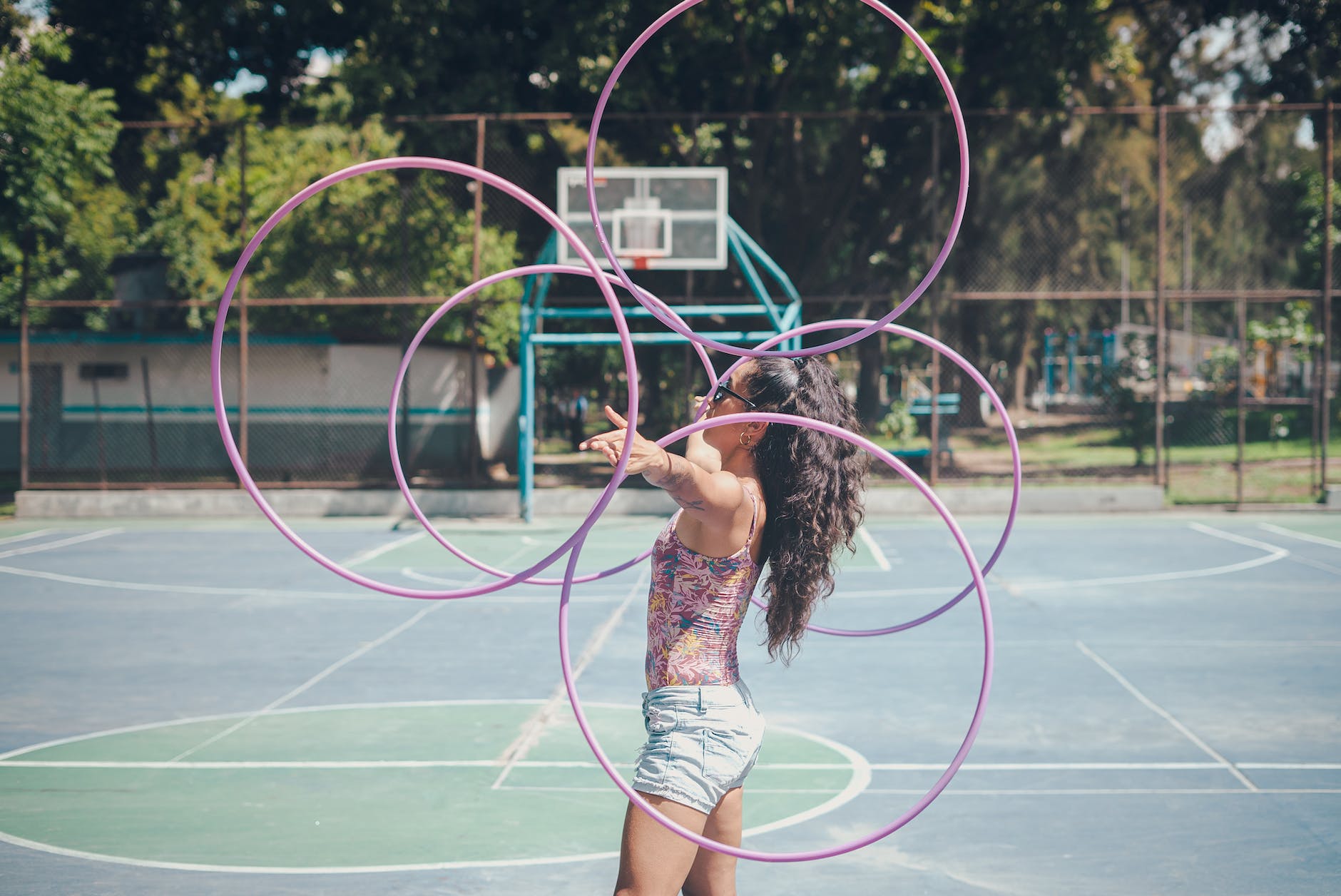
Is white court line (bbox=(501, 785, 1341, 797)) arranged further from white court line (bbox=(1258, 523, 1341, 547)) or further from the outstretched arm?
white court line (bbox=(1258, 523, 1341, 547))

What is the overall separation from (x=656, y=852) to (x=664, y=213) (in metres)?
16.3

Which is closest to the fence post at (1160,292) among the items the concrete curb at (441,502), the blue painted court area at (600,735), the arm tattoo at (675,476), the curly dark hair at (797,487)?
the concrete curb at (441,502)

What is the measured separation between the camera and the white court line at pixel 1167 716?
6.93 meters

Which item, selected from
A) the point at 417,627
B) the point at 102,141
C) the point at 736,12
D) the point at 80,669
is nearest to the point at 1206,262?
the point at 736,12

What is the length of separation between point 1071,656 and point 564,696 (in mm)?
3951

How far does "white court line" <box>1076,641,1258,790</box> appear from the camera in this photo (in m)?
6.93

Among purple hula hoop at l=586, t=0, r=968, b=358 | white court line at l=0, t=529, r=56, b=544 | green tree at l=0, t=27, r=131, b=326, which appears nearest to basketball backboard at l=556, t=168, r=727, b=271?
green tree at l=0, t=27, r=131, b=326

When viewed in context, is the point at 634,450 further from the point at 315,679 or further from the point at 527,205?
the point at 315,679

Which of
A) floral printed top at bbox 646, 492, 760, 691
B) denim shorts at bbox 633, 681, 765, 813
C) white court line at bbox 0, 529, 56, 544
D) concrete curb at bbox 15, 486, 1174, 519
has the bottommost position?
white court line at bbox 0, 529, 56, 544

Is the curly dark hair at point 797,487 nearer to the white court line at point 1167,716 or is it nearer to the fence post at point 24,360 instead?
the white court line at point 1167,716

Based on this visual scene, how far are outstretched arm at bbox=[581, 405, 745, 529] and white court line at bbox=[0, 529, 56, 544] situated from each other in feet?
54.9

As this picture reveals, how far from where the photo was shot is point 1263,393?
114 feet

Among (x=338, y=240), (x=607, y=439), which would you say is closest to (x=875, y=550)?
(x=607, y=439)

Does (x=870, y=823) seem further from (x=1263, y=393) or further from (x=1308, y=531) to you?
(x=1263, y=393)
